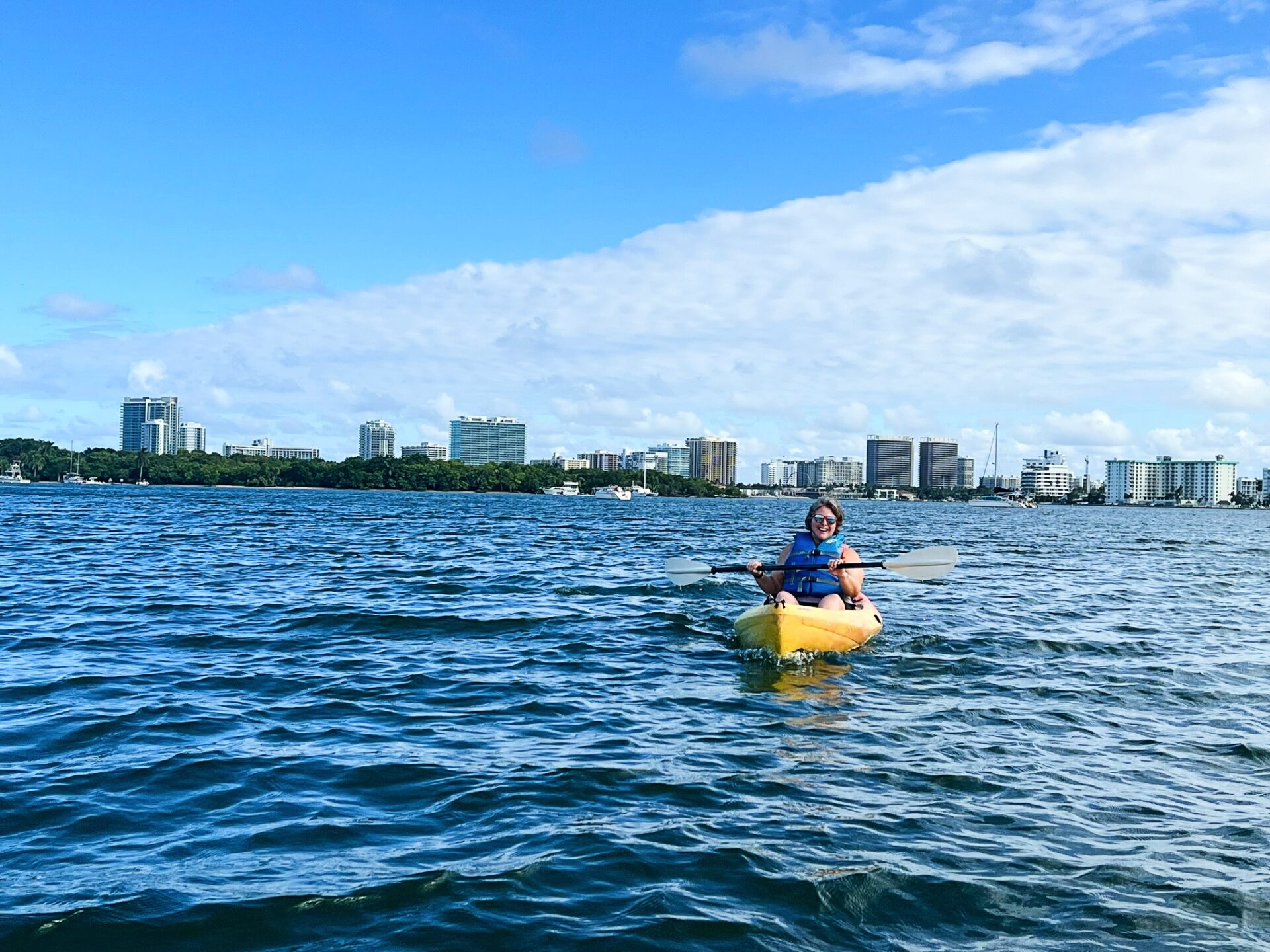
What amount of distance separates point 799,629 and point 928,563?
12.7 feet

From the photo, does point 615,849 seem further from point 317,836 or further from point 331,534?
point 331,534

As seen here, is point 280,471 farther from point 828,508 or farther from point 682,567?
point 828,508

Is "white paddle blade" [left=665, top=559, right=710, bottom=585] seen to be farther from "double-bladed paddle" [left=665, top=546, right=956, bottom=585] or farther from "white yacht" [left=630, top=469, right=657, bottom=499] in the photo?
"white yacht" [left=630, top=469, right=657, bottom=499]

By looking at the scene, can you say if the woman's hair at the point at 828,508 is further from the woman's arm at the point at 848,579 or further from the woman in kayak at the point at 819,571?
the woman's arm at the point at 848,579

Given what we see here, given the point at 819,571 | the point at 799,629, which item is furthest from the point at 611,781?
the point at 819,571

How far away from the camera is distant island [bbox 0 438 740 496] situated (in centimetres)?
16262

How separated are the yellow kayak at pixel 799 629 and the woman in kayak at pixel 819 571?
41cm

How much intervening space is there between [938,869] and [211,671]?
8483 millimetres

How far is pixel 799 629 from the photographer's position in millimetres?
13008

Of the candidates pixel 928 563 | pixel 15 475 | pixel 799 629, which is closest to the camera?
pixel 799 629

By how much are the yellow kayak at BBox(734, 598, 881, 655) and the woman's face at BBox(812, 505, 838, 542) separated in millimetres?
1082

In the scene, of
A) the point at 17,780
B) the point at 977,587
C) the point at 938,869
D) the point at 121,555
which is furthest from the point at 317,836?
the point at 121,555

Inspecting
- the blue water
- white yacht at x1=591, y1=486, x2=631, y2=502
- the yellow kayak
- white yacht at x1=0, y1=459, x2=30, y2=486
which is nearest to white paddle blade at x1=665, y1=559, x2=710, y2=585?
the blue water

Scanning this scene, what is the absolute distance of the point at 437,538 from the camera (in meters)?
39.2
